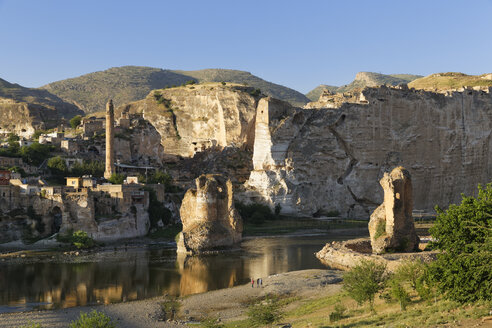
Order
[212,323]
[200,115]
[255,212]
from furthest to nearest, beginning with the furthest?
[200,115]
[255,212]
[212,323]

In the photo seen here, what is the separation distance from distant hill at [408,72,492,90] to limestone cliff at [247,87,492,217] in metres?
13.9

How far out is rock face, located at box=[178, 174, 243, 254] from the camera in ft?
153

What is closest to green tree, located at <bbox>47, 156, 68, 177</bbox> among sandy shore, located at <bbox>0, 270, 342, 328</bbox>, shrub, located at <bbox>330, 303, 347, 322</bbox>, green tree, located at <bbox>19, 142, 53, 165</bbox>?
green tree, located at <bbox>19, 142, 53, 165</bbox>

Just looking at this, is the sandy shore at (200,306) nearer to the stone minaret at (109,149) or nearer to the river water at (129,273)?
the river water at (129,273)

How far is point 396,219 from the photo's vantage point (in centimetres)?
3612

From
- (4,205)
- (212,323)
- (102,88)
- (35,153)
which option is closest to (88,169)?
(35,153)

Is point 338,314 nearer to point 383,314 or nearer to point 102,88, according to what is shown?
point 383,314

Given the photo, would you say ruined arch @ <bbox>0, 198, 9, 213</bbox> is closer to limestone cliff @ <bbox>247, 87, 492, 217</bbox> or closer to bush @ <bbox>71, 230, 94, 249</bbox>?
Answer: bush @ <bbox>71, 230, 94, 249</bbox>

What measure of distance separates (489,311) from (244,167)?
228 ft

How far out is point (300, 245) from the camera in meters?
51.1

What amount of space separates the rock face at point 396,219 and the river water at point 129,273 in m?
4.96

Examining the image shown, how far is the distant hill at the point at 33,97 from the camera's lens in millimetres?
120125

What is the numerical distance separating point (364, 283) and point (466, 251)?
508 cm

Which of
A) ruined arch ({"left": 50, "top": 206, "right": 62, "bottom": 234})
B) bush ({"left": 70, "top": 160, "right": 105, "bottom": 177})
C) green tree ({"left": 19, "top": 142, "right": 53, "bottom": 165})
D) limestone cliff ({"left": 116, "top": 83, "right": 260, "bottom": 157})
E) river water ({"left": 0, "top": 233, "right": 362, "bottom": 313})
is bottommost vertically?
river water ({"left": 0, "top": 233, "right": 362, "bottom": 313})
